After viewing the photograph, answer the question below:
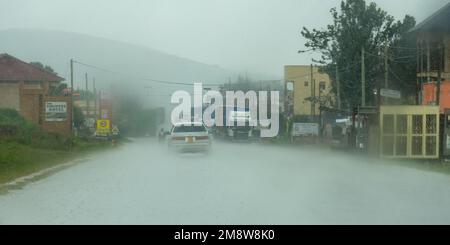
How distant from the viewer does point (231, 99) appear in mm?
79000

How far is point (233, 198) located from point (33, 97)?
53841 millimetres

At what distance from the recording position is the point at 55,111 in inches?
2354

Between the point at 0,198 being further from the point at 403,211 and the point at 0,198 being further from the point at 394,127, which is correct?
the point at 394,127

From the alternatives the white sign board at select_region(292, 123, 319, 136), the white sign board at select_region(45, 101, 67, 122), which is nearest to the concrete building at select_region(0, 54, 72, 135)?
the white sign board at select_region(45, 101, 67, 122)

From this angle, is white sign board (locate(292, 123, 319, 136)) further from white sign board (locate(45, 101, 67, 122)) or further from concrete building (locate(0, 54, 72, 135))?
white sign board (locate(45, 101, 67, 122))

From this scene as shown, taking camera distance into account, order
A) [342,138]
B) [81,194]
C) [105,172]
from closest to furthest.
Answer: [81,194], [105,172], [342,138]

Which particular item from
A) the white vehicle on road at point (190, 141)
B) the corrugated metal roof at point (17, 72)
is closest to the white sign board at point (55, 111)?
the corrugated metal roof at point (17, 72)

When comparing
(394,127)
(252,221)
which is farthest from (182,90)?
(252,221)

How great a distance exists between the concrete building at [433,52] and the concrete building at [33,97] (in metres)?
27.2

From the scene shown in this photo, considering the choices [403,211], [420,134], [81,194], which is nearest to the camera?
[403,211]

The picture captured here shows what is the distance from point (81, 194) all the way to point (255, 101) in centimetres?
6195

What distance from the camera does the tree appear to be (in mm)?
62500

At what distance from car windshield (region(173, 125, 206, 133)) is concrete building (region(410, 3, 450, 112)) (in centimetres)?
1499

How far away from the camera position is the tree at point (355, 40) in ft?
205
